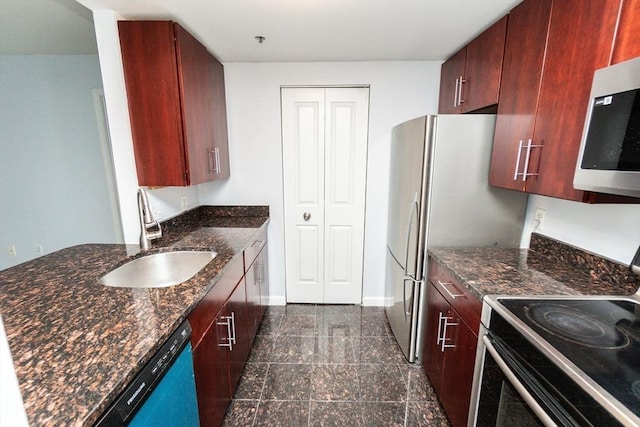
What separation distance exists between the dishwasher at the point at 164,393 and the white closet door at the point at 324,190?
5.70 feet

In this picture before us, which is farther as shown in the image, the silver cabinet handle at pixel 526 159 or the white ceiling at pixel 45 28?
the white ceiling at pixel 45 28

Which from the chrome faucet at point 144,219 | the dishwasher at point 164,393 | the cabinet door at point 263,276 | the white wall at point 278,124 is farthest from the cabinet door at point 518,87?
the chrome faucet at point 144,219

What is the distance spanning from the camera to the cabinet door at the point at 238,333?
1.62m

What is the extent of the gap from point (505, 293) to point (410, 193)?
0.91 metres

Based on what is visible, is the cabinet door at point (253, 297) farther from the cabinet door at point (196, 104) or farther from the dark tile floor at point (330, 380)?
the cabinet door at point (196, 104)

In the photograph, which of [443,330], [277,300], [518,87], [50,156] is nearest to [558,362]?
[443,330]

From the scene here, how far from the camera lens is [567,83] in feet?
3.72

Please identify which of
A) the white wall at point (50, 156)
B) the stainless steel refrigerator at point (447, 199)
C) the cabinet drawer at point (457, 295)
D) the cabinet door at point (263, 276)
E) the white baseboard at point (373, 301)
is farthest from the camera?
the white baseboard at point (373, 301)

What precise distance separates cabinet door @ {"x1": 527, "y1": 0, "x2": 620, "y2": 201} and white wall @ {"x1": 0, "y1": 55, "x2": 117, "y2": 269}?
11.7ft

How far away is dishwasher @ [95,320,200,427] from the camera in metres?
0.72

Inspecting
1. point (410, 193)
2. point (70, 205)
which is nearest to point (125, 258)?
point (410, 193)

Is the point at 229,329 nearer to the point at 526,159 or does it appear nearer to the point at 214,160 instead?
the point at 214,160

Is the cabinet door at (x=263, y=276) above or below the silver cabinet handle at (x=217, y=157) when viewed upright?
below

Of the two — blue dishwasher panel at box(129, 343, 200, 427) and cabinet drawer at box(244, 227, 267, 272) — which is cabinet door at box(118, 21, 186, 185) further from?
blue dishwasher panel at box(129, 343, 200, 427)
